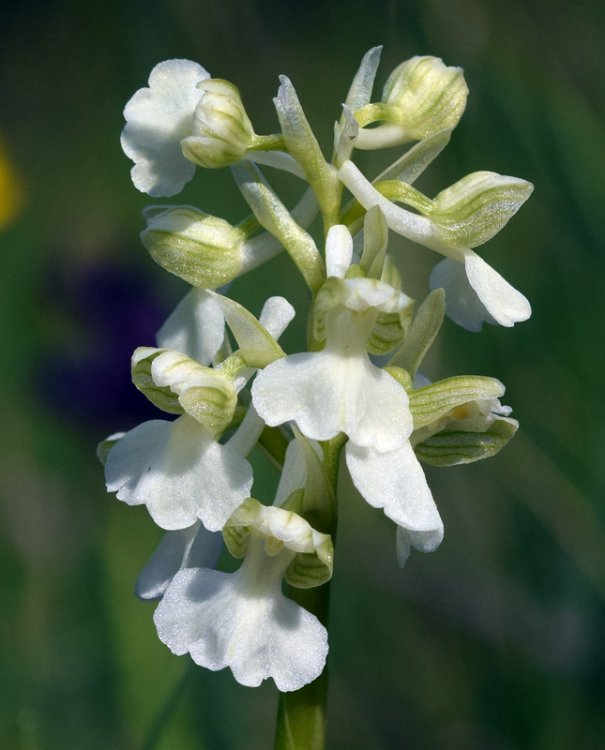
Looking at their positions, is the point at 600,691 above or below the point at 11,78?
below

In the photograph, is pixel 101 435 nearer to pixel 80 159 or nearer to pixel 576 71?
pixel 80 159

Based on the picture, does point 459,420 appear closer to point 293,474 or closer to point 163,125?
point 293,474

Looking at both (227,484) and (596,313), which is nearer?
(227,484)

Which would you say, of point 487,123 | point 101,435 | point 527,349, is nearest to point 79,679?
point 101,435

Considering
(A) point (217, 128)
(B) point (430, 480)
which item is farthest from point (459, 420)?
(B) point (430, 480)

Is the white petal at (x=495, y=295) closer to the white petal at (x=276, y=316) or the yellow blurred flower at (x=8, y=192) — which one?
the white petal at (x=276, y=316)

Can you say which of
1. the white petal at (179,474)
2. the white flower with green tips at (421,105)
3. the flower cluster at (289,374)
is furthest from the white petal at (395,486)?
the white flower with green tips at (421,105)

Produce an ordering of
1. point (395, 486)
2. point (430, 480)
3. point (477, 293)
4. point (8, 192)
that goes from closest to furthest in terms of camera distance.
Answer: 1. point (395, 486)
2. point (477, 293)
3. point (430, 480)
4. point (8, 192)
